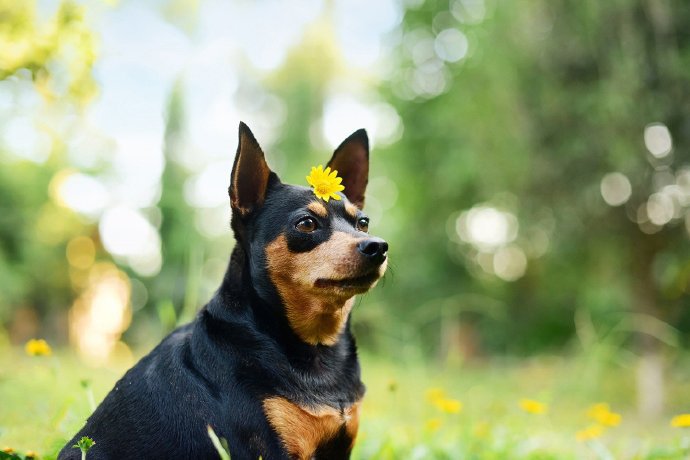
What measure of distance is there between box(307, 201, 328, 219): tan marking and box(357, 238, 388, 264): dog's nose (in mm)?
275

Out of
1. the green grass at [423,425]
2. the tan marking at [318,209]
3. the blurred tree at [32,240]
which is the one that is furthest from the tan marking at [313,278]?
the blurred tree at [32,240]

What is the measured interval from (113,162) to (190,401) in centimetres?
1622

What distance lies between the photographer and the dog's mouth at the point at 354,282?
265cm

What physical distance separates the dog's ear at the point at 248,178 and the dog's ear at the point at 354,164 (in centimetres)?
45

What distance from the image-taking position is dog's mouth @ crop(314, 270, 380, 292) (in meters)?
2.65

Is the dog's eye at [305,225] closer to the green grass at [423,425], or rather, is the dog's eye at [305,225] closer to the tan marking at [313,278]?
the tan marking at [313,278]

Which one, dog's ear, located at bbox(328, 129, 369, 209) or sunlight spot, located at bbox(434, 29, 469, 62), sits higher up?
sunlight spot, located at bbox(434, 29, 469, 62)

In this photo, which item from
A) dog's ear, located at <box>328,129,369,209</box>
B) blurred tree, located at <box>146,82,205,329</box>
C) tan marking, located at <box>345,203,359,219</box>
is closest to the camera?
tan marking, located at <box>345,203,359,219</box>

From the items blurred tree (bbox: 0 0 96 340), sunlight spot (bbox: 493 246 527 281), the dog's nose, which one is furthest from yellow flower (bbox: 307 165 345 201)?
sunlight spot (bbox: 493 246 527 281)

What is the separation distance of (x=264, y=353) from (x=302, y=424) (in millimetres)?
316

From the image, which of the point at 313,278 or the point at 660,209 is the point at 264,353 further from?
the point at 660,209

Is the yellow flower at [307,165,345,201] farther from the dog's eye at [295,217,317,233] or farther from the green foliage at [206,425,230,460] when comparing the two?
the green foliage at [206,425,230,460]

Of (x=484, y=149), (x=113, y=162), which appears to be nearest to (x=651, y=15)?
(x=484, y=149)

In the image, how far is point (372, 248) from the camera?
2590mm
